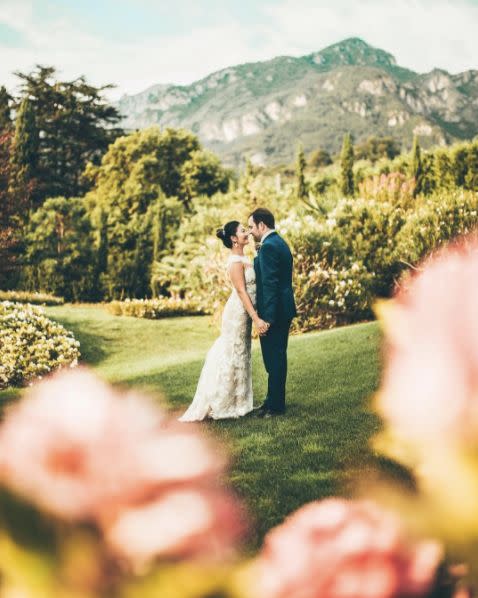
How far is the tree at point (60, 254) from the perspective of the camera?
71.6 ft

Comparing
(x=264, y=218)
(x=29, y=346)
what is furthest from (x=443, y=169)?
(x=264, y=218)

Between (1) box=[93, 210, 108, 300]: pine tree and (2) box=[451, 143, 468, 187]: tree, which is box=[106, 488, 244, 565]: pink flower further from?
(2) box=[451, 143, 468, 187]: tree

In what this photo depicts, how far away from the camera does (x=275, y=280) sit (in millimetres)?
6395

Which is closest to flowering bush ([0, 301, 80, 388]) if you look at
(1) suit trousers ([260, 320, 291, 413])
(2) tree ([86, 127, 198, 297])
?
(1) suit trousers ([260, 320, 291, 413])

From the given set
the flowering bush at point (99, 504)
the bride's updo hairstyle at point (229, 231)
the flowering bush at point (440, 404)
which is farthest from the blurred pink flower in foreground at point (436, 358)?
the bride's updo hairstyle at point (229, 231)

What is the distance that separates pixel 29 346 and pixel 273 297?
19.2 ft

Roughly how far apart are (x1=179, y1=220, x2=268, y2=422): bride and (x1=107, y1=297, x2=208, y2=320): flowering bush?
28.6 feet

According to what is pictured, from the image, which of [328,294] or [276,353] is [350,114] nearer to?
[328,294]

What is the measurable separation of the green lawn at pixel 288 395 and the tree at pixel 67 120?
88.5 ft

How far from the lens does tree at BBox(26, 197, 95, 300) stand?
71.6ft

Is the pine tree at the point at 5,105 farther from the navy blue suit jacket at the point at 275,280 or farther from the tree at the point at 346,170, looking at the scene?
the navy blue suit jacket at the point at 275,280

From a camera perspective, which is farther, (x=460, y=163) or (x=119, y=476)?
(x=460, y=163)

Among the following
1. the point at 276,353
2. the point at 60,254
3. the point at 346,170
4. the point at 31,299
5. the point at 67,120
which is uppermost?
the point at 67,120

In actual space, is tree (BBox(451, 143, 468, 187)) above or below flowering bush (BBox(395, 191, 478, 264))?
above
